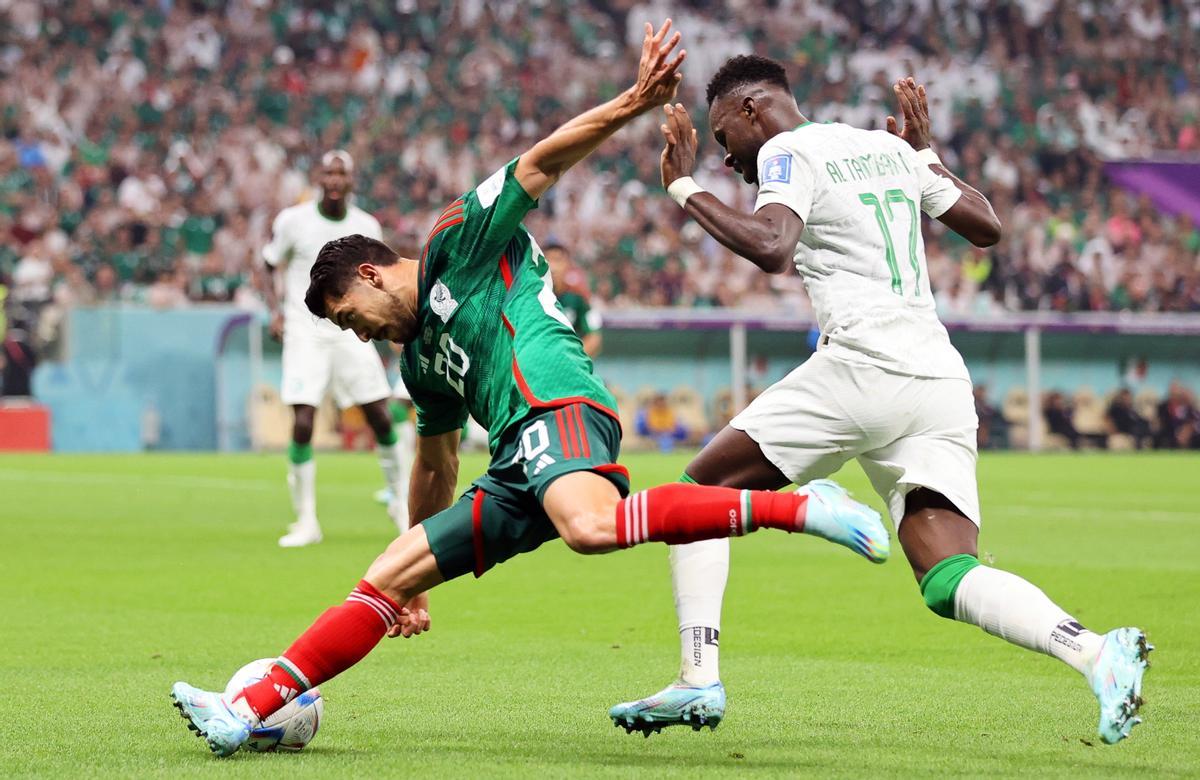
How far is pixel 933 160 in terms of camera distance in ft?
19.4

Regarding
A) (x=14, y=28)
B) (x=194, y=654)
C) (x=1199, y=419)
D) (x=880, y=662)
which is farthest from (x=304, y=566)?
(x=1199, y=419)

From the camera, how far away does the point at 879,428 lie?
5465mm

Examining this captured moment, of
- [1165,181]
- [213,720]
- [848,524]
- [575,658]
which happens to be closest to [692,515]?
[848,524]

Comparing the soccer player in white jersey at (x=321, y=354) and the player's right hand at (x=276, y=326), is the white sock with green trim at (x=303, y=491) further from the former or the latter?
the player's right hand at (x=276, y=326)

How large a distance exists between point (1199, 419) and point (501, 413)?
27.6 m

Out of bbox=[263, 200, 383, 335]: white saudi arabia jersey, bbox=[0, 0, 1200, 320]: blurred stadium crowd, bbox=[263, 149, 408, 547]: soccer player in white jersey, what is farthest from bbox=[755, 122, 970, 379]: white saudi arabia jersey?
bbox=[0, 0, 1200, 320]: blurred stadium crowd

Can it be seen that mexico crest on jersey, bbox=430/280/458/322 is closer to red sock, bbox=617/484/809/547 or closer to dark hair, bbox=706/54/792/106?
red sock, bbox=617/484/809/547

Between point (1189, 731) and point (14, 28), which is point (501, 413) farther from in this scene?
point (14, 28)

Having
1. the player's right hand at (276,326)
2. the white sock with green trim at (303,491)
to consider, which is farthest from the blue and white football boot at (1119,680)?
the player's right hand at (276,326)

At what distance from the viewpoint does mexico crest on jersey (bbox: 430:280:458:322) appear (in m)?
5.30

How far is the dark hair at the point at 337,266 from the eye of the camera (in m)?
5.30

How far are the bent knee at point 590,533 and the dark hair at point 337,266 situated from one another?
107 cm

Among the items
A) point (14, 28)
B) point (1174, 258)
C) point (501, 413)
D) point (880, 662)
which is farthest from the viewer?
point (1174, 258)

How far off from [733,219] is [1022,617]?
140 centimetres
